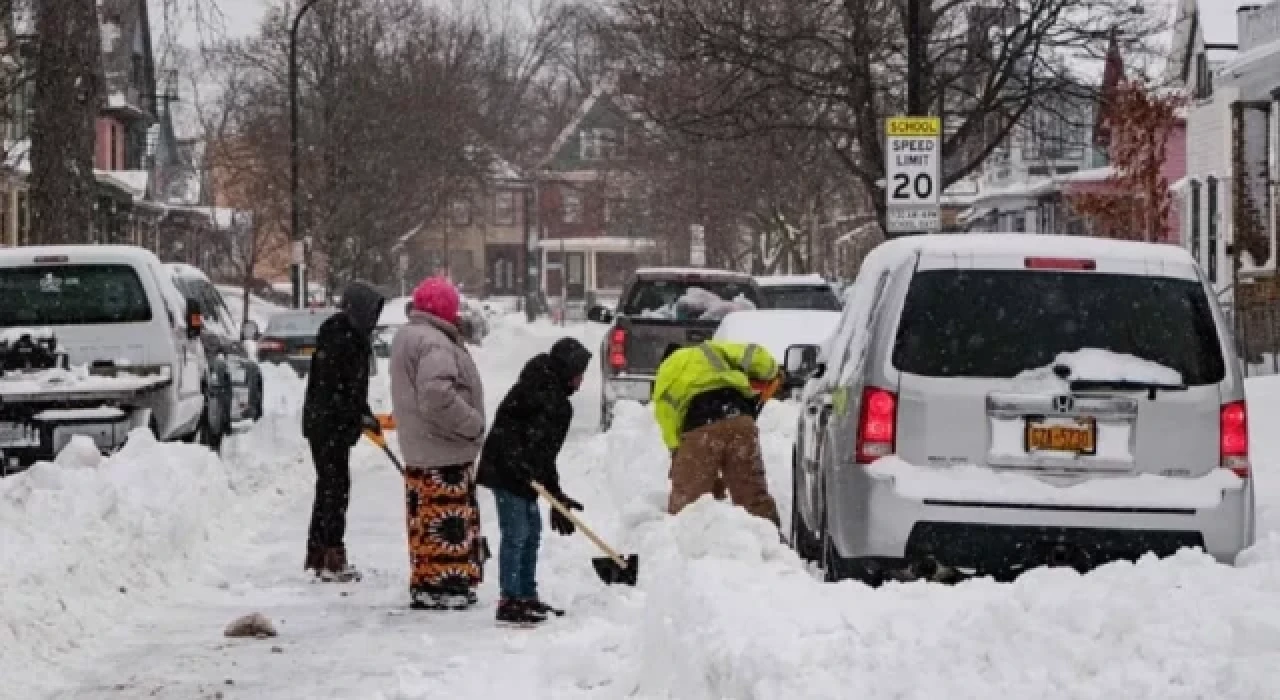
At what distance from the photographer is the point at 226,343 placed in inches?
867

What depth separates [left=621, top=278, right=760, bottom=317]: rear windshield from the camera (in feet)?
72.5

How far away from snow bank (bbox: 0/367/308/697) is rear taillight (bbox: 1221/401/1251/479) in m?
5.00

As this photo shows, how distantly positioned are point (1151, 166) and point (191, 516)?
30.3m

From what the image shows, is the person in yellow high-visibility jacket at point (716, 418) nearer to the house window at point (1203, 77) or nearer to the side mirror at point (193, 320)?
the side mirror at point (193, 320)

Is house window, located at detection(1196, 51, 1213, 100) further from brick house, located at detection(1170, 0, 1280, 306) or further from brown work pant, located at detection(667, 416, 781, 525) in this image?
brown work pant, located at detection(667, 416, 781, 525)

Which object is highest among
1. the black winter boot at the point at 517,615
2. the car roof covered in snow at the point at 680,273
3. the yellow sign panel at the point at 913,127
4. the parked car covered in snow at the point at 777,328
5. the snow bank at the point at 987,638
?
the yellow sign panel at the point at 913,127

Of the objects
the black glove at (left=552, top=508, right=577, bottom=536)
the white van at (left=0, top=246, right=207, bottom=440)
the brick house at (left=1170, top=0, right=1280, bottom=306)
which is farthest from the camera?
the brick house at (left=1170, top=0, right=1280, bottom=306)

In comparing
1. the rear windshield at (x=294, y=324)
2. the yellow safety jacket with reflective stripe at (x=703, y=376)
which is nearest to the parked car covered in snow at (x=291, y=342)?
the rear windshield at (x=294, y=324)

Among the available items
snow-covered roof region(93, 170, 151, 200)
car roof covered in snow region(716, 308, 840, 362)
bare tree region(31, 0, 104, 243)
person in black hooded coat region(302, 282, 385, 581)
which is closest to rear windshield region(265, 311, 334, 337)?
bare tree region(31, 0, 104, 243)

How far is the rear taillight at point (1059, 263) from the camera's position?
896 centimetres

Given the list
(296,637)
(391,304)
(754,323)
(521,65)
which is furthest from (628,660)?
(521,65)

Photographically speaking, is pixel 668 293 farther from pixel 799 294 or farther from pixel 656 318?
pixel 799 294

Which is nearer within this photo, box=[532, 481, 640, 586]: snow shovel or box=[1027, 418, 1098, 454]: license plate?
box=[1027, 418, 1098, 454]: license plate

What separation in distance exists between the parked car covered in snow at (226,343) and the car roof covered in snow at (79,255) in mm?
2902
